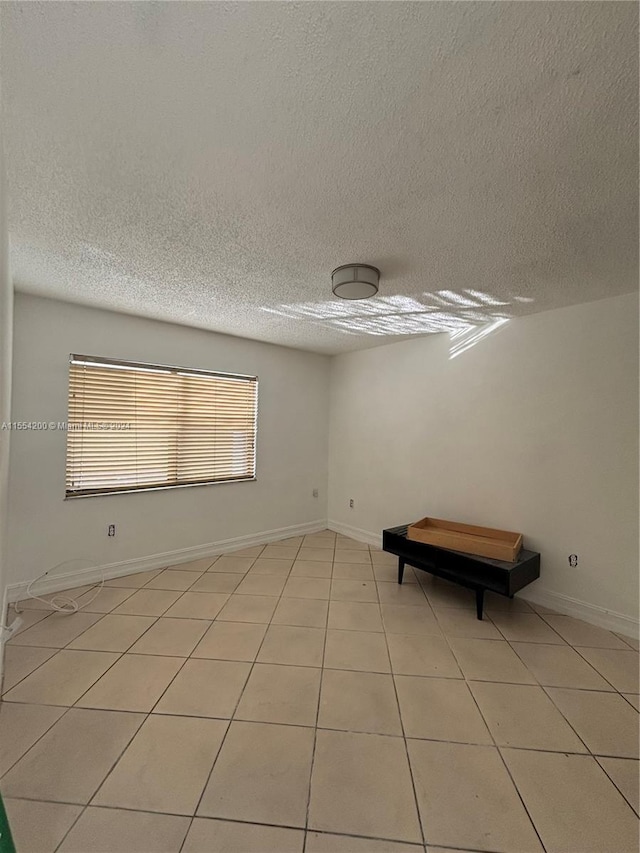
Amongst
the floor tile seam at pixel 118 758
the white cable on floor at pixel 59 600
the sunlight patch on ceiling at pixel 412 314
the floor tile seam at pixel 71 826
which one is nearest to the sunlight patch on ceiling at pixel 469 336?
the sunlight patch on ceiling at pixel 412 314

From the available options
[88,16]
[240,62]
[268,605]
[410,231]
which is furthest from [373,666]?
[88,16]

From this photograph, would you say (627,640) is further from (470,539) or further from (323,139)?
(323,139)

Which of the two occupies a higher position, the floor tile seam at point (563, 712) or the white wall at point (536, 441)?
the white wall at point (536, 441)

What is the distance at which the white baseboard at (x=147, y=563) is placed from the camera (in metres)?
2.57

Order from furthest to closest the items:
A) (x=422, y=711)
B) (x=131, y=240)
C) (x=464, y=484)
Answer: (x=464, y=484) < (x=131, y=240) < (x=422, y=711)

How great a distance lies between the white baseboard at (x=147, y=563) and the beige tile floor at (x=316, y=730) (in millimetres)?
227

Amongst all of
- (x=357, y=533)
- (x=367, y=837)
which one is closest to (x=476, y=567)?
(x=367, y=837)

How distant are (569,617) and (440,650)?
1217mm

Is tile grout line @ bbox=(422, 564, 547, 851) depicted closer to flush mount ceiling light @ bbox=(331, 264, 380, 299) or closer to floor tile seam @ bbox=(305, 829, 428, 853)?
floor tile seam @ bbox=(305, 829, 428, 853)

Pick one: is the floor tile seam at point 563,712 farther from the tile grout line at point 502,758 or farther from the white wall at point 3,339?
the white wall at point 3,339

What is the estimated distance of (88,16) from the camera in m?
0.79

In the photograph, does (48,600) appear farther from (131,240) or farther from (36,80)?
(36,80)

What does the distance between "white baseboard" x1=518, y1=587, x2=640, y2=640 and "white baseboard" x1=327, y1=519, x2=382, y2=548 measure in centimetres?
150

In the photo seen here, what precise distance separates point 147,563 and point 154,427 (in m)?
1.30
